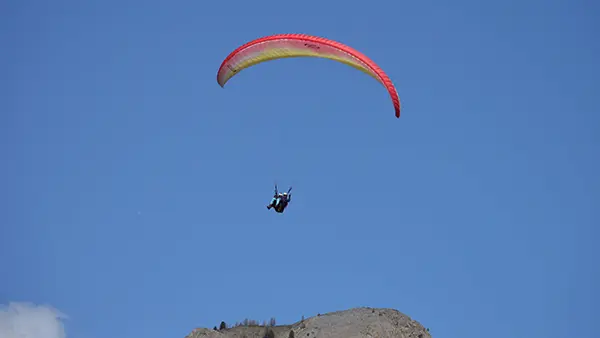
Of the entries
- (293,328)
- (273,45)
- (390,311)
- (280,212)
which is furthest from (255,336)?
(273,45)

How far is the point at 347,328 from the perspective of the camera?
327 feet

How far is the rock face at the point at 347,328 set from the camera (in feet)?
326

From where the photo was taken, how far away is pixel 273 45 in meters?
78.6

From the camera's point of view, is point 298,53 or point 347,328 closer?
point 298,53

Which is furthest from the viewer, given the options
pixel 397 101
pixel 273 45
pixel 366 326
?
pixel 366 326

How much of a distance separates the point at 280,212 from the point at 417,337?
25273 millimetres

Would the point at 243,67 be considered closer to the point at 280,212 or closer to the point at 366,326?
the point at 280,212

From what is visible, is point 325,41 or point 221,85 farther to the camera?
point 221,85

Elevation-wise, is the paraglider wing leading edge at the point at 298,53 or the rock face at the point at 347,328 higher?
the paraglider wing leading edge at the point at 298,53

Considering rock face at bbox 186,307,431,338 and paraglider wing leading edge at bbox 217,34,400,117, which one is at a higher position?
paraglider wing leading edge at bbox 217,34,400,117

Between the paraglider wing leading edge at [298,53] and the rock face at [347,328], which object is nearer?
the paraglider wing leading edge at [298,53]

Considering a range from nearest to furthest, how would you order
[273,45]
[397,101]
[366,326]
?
[397,101], [273,45], [366,326]

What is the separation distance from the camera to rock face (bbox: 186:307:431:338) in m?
99.4

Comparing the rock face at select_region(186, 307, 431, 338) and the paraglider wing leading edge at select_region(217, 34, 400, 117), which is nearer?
the paraglider wing leading edge at select_region(217, 34, 400, 117)
